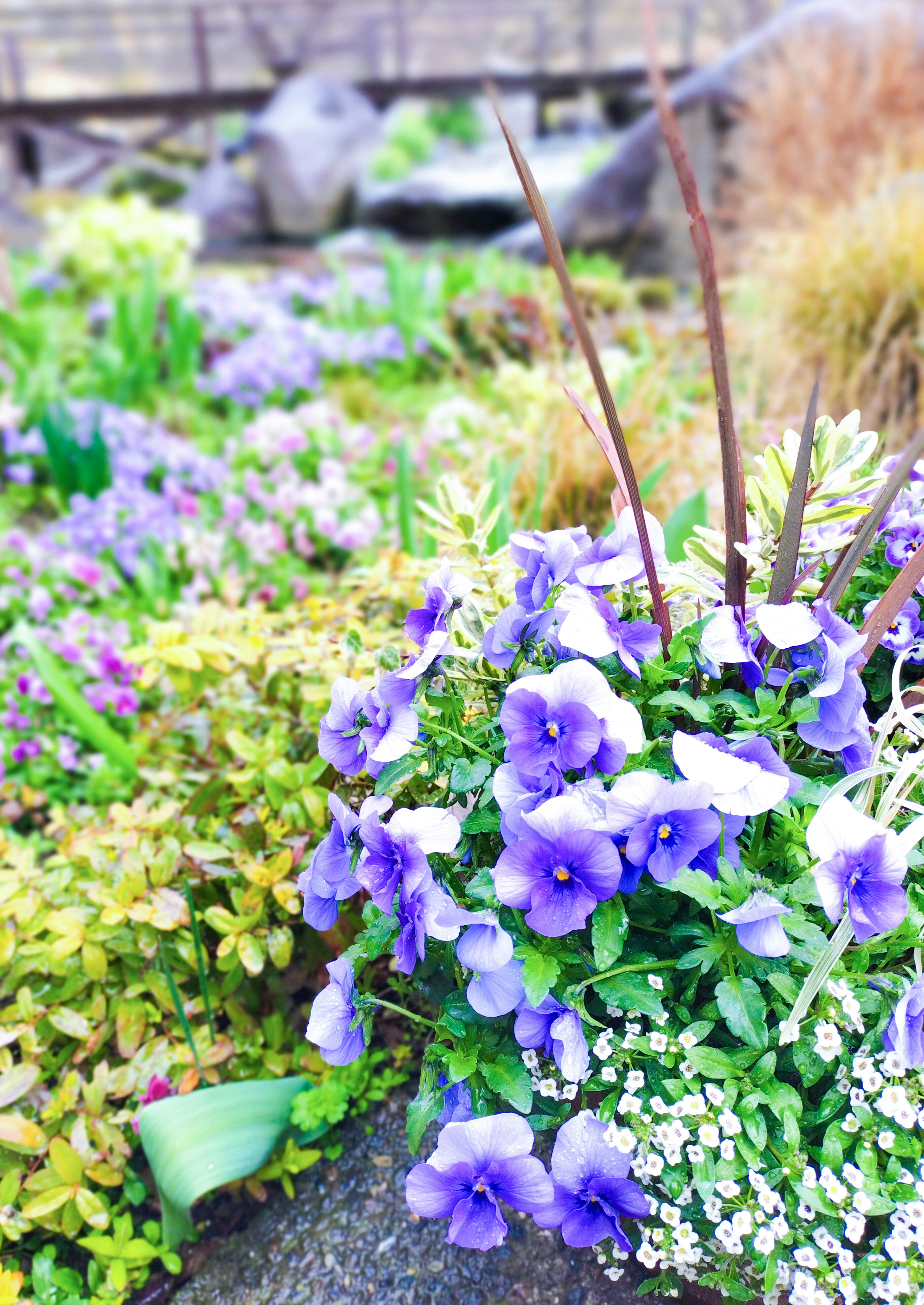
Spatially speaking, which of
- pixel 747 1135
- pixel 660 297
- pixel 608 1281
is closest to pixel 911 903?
pixel 747 1135

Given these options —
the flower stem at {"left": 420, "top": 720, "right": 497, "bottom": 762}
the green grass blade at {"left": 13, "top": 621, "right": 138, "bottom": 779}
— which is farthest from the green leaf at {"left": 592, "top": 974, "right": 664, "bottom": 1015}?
the green grass blade at {"left": 13, "top": 621, "right": 138, "bottom": 779}

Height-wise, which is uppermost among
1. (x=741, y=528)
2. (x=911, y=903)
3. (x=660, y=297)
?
(x=741, y=528)

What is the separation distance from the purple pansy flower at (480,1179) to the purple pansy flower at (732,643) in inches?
17.5

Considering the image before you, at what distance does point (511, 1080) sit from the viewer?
Result: 83 cm

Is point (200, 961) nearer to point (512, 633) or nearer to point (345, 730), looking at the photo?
point (345, 730)

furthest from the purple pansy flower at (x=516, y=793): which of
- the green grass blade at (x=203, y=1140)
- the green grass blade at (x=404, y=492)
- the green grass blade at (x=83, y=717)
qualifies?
the green grass blade at (x=404, y=492)

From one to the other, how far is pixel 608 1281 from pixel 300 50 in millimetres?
15073

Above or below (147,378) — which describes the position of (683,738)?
above

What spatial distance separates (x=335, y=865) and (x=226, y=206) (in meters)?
12.2

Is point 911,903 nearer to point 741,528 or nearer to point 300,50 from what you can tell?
point 741,528

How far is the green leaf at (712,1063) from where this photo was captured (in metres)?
0.82

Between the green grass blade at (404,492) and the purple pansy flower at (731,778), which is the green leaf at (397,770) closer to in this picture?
the purple pansy flower at (731,778)

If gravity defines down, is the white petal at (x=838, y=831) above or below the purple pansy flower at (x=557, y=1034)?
above

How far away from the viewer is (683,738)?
800 millimetres
